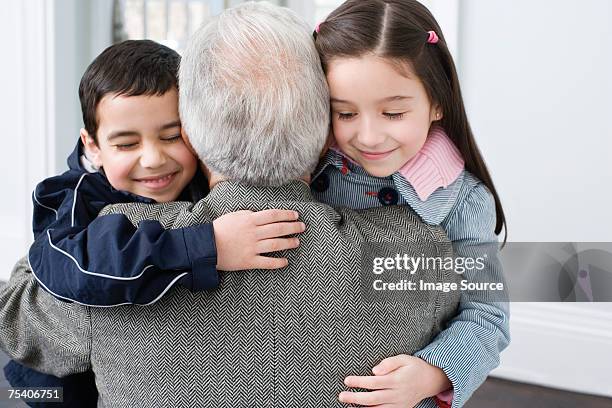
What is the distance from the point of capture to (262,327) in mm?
1019

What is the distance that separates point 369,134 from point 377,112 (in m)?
0.04

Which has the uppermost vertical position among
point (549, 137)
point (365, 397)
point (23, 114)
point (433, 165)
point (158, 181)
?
point (433, 165)

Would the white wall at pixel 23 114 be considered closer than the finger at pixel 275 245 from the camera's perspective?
No

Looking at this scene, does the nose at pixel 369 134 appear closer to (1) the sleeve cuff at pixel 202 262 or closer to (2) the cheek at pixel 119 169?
(1) the sleeve cuff at pixel 202 262

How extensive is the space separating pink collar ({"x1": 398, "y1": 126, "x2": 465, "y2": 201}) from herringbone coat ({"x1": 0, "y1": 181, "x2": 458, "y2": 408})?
156 mm

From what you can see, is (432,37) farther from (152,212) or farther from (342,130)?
(152,212)

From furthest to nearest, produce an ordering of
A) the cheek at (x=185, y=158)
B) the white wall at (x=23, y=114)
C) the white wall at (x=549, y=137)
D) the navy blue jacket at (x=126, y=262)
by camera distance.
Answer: the white wall at (x=23, y=114) → the white wall at (x=549, y=137) → the cheek at (x=185, y=158) → the navy blue jacket at (x=126, y=262)

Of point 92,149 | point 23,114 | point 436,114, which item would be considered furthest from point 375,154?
point 23,114

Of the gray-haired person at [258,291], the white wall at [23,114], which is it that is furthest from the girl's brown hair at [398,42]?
the white wall at [23,114]

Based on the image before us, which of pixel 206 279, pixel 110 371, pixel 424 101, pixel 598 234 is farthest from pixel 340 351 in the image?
pixel 598 234

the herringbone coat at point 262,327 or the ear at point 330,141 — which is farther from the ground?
the ear at point 330,141

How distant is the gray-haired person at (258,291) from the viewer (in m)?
1.02

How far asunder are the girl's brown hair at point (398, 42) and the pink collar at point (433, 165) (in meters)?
0.04

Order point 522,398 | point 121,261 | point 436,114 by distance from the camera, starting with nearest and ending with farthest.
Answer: point 121,261 → point 436,114 → point 522,398
